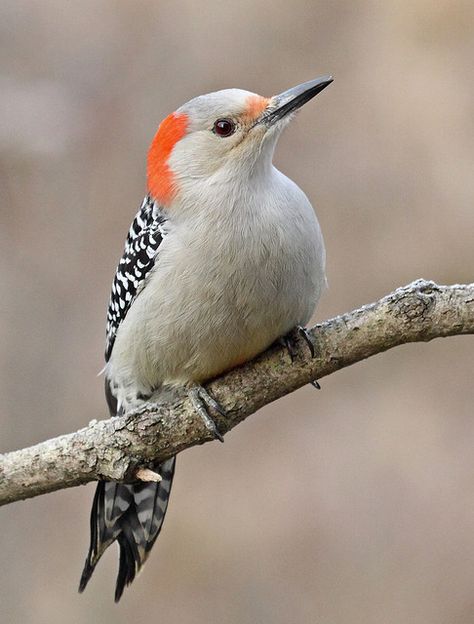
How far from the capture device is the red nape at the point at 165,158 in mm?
4734

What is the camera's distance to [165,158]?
4816 mm

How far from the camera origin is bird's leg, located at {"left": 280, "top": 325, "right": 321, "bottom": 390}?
432 cm

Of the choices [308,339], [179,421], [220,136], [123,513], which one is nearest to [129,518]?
[123,513]

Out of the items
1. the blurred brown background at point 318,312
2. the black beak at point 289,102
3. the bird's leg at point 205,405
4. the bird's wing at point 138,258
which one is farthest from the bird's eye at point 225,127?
the blurred brown background at point 318,312

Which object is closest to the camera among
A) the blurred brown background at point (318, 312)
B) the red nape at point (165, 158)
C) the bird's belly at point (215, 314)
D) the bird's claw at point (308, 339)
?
the bird's claw at point (308, 339)

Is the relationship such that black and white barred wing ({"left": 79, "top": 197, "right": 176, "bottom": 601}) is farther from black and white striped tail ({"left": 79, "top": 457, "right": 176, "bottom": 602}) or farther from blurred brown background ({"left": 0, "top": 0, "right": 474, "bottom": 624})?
blurred brown background ({"left": 0, "top": 0, "right": 474, "bottom": 624})

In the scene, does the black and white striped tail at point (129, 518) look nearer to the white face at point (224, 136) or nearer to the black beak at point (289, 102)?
the white face at point (224, 136)

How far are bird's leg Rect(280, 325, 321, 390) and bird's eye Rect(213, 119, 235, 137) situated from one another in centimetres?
97

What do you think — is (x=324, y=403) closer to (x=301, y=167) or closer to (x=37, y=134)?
(x=301, y=167)

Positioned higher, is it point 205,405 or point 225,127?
point 225,127

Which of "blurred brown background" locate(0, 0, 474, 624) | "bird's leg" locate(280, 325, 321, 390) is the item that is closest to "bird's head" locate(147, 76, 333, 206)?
"bird's leg" locate(280, 325, 321, 390)

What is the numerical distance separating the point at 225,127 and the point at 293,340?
1.05 metres

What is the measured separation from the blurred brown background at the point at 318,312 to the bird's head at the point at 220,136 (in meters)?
3.37

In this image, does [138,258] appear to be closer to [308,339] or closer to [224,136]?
[224,136]
